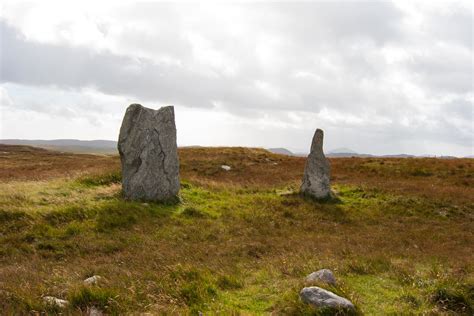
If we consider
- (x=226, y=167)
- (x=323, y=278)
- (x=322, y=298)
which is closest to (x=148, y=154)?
(x=323, y=278)

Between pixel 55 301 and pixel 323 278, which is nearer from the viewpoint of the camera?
pixel 55 301

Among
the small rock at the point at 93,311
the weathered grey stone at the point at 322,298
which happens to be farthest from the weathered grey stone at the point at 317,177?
the small rock at the point at 93,311

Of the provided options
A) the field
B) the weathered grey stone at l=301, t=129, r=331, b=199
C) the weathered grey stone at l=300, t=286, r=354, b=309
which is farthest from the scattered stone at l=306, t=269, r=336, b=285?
the weathered grey stone at l=301, t=129, r=331, b=199

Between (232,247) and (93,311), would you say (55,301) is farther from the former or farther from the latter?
(232,247)

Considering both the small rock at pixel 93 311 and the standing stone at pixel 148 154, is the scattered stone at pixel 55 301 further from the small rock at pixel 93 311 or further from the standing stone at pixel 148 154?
the standing stone at pixel 148 154

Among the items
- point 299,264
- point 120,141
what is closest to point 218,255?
point 299,264

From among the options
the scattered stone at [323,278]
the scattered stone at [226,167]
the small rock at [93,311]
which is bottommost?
the small rock at [93,311]

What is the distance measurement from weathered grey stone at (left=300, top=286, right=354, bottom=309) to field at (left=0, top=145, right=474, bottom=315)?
8.3 inches

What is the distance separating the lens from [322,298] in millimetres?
7688

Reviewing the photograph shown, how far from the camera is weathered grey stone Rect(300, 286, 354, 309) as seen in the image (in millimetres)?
7539

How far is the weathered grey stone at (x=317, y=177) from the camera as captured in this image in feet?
81.3

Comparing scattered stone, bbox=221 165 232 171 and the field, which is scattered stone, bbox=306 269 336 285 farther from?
scattered stone, bbox=221 165 232 171

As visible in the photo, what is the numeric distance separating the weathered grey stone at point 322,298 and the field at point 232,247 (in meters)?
0.21

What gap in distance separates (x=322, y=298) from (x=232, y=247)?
21.6 feet
